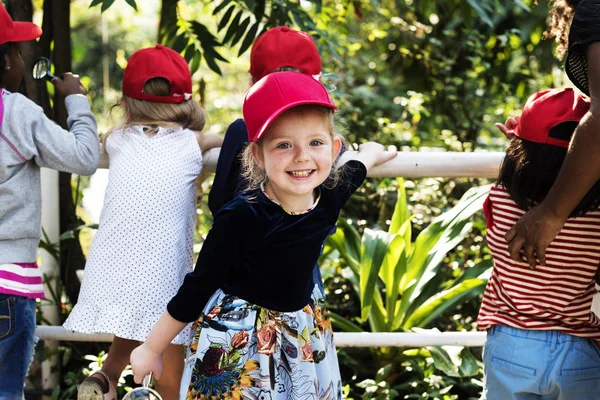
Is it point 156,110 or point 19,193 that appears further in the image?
point 156,110

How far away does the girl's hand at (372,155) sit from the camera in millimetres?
2602

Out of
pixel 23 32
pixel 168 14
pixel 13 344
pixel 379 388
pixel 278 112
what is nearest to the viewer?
pixel 278 112

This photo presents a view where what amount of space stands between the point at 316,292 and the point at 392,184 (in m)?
2.09

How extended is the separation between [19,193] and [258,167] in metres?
0.78

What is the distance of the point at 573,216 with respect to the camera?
6.60 feet

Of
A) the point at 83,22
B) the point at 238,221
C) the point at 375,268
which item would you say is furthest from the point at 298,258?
the point at 83,22

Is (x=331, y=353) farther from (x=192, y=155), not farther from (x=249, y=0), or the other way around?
(x=249, y=0)

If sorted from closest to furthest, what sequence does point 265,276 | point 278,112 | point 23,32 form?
1. point 278,112
2. point 265,276
3. point 23,32

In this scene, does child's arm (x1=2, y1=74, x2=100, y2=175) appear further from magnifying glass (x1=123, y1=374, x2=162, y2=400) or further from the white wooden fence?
magnifying glass (x1=123, y1=374, x2=162, y2=400)

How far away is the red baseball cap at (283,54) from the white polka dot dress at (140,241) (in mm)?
361

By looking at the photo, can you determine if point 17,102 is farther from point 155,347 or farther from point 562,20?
point 562,20

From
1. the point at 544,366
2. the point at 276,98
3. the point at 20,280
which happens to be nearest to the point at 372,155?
the point at 276,98

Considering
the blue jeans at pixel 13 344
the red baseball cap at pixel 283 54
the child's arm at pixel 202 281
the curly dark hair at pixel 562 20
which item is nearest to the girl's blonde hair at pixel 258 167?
the child's arm at pixel 202 281

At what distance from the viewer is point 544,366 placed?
201 cm
